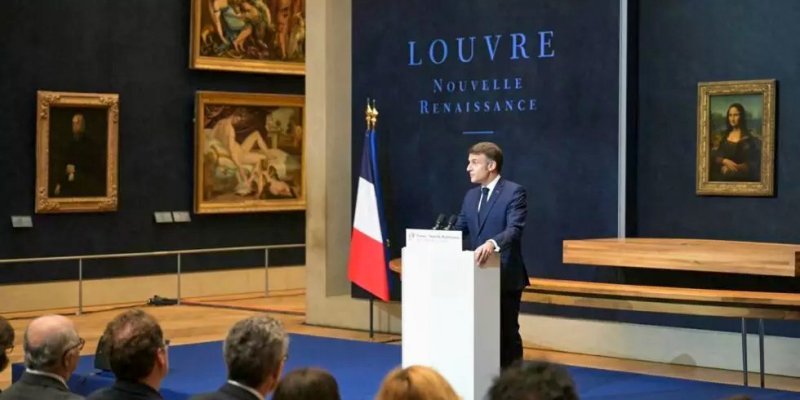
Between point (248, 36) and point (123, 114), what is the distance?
1983 millimetres

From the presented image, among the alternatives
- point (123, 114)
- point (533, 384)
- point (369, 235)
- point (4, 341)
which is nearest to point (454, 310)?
point (4, 341)

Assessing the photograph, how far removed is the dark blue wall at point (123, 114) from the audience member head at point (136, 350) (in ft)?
33.4

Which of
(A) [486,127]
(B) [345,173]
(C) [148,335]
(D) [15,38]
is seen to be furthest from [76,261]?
(C) [148,335]

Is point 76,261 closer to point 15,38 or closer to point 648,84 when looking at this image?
point 15,38

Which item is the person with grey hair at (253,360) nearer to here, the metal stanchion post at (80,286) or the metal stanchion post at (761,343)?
the metal stanchion post at (761,343)

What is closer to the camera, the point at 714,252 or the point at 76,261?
the point at 714,252

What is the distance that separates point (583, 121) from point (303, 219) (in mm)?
7065

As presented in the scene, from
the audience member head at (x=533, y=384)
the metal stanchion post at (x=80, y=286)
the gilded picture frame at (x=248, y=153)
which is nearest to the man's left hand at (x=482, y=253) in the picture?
the audience member head at (x=533, y=384)

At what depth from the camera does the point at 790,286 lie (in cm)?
960

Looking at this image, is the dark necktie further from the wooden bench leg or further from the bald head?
the bald head

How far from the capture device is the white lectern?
24.7ft

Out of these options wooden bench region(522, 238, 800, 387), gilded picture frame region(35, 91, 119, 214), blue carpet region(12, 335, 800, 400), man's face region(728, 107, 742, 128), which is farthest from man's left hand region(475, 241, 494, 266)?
gilded picture frame region(35, 91, 119, 214)

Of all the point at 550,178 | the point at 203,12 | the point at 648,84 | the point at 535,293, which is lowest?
the point at 535,293

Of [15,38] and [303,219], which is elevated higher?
[15,38]
